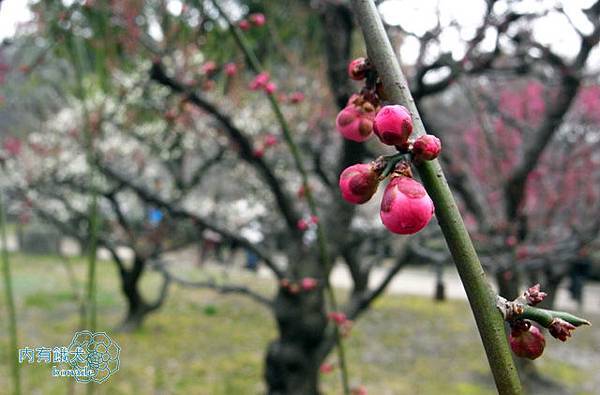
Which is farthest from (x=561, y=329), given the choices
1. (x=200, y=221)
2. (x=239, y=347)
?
(x=239, y=347)

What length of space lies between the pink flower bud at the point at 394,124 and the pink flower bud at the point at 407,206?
0.13 ft

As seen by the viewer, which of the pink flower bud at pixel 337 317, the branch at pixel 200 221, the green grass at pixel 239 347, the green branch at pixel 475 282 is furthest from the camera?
the green grass at pixel 239 347

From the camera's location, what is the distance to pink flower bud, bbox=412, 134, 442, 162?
421 mm

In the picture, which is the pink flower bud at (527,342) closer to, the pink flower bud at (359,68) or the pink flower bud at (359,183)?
the pink flower bud at (359,183)

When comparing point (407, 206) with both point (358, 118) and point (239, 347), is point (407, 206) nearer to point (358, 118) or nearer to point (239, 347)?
point (358, 118)

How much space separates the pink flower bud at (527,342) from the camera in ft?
1.56

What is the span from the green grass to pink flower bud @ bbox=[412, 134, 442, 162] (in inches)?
199

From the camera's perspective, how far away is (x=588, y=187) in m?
6.84

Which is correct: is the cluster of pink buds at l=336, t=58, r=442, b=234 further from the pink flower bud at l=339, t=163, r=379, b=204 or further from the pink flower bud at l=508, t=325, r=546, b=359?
the pink flower bud at l=508, t=325, r=546, b=359

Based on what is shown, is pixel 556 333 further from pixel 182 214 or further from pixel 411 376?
pixel 411 376

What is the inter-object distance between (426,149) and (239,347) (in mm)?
6681

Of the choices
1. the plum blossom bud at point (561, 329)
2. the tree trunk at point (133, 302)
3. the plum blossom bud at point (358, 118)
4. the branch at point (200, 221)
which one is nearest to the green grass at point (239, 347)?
the tree trunk at point (133, 302)

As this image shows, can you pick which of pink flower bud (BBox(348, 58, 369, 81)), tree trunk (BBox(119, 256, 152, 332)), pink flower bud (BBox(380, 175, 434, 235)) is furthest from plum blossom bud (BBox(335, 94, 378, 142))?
tree trunk (BBox(119, 256, 152, 332))

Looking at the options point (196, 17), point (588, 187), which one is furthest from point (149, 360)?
point (588, 187)
